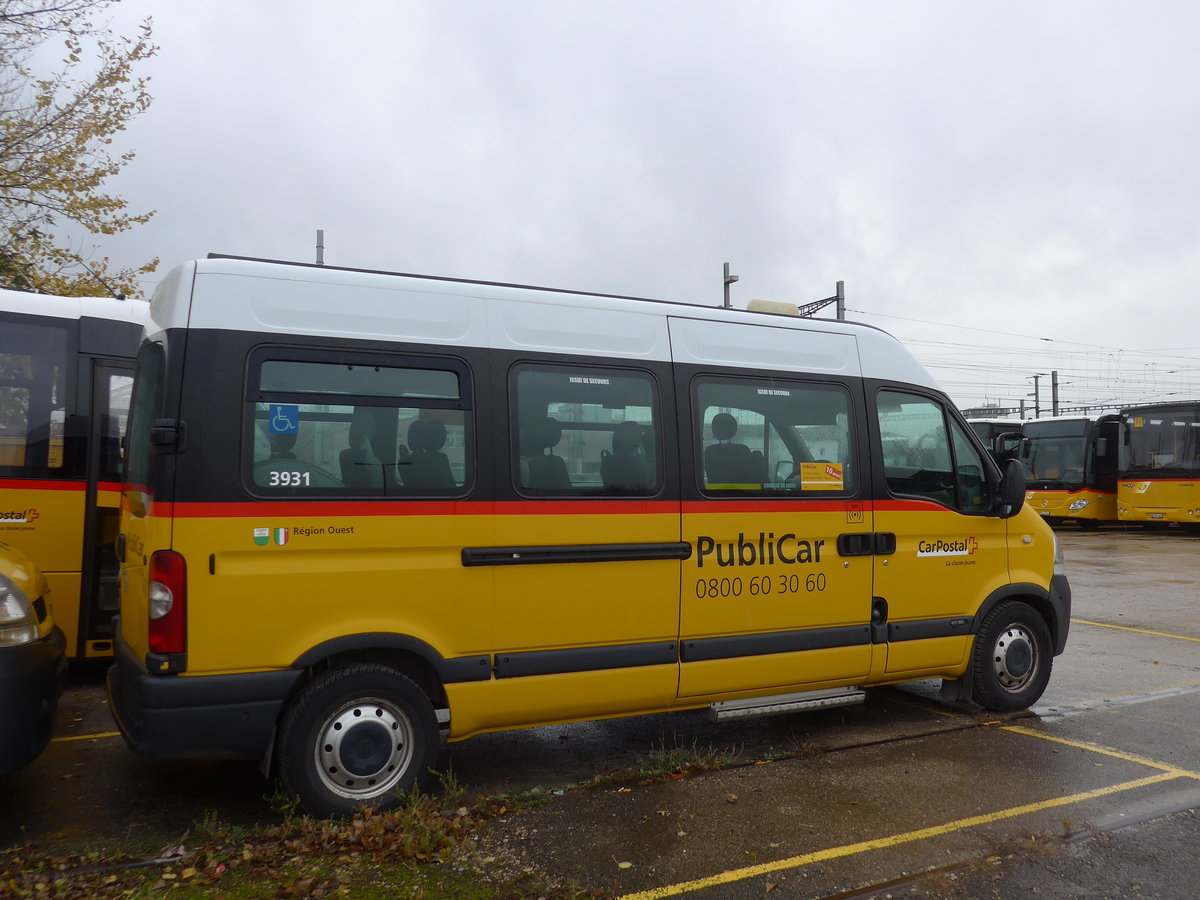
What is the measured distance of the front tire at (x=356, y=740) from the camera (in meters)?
4.55

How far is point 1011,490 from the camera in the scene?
6.50m

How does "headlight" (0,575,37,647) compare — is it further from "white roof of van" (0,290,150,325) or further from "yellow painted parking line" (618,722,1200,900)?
"white roof of van" (0,290,150,325)

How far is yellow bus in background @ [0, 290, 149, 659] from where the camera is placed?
7.23 metres

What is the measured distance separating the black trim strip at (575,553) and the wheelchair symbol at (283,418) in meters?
1.05

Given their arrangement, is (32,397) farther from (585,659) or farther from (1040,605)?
(1040,605)

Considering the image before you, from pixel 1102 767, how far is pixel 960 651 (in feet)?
3.81

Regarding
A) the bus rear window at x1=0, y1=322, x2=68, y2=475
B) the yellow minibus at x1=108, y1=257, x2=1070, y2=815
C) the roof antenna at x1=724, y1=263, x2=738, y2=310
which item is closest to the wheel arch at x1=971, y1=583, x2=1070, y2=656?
the yellow minibus at x1=108, y1=257, x2=1070, y2=815

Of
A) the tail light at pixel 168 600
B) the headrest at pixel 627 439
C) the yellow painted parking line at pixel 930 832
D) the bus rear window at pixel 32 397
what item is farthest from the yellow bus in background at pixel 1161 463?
the tail light at pixel 168 600

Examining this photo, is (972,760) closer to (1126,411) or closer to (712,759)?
(712,759)

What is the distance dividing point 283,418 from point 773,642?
3150 millimetres

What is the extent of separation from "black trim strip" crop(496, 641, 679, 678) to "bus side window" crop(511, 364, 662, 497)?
870 millimetres

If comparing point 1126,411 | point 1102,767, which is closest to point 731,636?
point 1102,767

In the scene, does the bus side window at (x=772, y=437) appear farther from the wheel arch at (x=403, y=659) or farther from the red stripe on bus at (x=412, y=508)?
the wheel arch at (x=403, y=659)

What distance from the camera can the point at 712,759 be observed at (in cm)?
561
